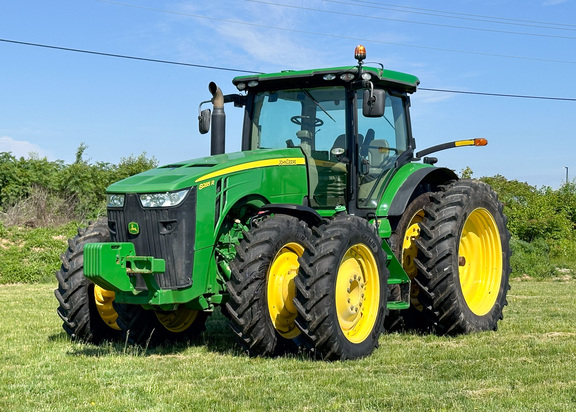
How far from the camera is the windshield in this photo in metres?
7.82

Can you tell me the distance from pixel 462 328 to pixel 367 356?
156 centimetres

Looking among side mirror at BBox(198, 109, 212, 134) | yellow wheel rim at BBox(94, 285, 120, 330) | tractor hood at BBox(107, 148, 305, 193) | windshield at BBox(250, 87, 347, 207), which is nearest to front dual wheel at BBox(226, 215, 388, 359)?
tractor hood at BBox(107, 148, 305, 193)

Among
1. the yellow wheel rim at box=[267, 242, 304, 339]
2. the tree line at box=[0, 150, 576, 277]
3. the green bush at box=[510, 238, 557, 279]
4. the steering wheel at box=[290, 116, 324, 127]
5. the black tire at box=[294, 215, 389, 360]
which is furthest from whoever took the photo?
the tree line at box=[0, 150, 576, 277]

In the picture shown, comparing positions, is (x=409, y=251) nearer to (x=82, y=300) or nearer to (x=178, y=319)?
(x=178, y=319)

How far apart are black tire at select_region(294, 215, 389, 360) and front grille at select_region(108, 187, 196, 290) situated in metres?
0.99

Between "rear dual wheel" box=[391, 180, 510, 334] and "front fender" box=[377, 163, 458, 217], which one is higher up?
"front fender" box=[377, 163, 458, 217]

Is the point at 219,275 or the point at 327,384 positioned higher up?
the point at 219,275

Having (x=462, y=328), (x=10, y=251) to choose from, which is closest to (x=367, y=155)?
(x=462, y=328)

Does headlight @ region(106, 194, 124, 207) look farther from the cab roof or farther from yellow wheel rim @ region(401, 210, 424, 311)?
yellow wheel rim @ region(401, 210, 424, 311)

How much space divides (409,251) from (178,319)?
8.64 feet

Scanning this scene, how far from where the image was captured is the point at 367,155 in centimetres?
808

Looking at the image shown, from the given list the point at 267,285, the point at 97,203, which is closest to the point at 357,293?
the point at 267,285

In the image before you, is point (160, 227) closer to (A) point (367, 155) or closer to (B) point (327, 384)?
(B) point (327, 384)

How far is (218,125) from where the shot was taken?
812cm
